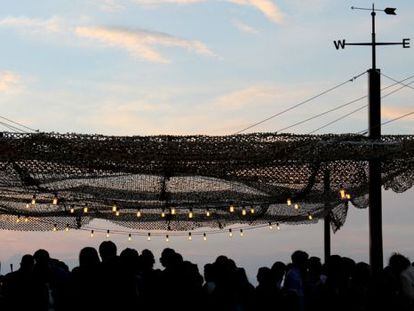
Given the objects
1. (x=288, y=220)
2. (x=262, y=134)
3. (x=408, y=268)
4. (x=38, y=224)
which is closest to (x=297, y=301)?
(x=408, y=268)

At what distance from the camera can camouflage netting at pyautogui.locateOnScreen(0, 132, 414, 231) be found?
12.9 meters

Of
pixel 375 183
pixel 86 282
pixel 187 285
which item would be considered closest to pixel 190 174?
pixel 375 183

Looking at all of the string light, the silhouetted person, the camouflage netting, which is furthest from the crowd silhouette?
the string light

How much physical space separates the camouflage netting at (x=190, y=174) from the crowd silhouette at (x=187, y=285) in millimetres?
1788

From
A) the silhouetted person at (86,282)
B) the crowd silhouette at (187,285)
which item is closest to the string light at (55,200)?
the crowd silhouette at (187,285)

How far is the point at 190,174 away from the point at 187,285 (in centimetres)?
459

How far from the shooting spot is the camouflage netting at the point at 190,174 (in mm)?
12898

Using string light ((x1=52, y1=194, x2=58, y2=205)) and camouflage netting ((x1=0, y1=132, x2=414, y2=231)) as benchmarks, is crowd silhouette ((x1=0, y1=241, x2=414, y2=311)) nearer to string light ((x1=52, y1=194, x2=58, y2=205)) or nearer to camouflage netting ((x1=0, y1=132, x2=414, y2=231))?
camouflage netting ((x1=0, y1=132, x2=414, y2=231))

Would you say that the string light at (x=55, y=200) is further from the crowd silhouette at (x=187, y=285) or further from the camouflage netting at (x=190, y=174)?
the crowd silhouette at (x=187, y=285)

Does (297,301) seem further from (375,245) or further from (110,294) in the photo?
(375,245)

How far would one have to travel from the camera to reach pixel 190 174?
1401 centimetres

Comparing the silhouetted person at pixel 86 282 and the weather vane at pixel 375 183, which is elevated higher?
the weather vane at pixel 375 183

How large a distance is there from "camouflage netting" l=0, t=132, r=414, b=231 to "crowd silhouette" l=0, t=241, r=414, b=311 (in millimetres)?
1788

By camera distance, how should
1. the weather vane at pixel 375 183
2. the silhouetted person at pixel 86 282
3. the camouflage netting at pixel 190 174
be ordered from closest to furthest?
the silhouetted person at pixel 86 282, the camouflage netting at pixel 190 174, the weather vane at pixel 375 183
